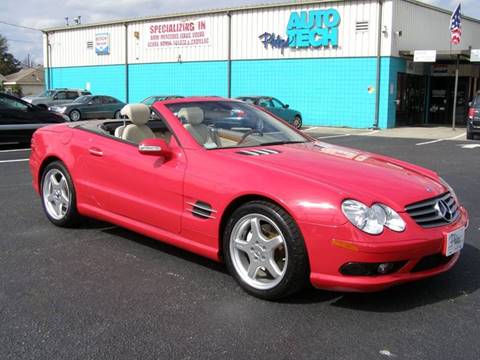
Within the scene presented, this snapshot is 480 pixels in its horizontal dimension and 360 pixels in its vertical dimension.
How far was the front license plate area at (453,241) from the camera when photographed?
12.2 feet

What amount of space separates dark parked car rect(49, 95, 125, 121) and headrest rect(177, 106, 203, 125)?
66.8 feet

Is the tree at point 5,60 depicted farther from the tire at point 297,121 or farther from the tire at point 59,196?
the tire at point 59,196

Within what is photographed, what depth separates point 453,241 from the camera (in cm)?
380

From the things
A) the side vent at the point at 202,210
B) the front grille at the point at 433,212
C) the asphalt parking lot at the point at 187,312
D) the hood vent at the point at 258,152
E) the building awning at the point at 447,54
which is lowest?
the asphalt parking lot at the point at 187,312

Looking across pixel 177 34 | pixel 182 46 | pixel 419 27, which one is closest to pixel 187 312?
pixel 419 27

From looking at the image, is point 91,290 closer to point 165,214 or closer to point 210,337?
point 165,214

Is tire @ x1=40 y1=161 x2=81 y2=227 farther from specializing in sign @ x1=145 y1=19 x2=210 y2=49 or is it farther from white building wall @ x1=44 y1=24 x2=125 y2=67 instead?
white building wall @ x1=44 y1=24 x2=125 y2=67

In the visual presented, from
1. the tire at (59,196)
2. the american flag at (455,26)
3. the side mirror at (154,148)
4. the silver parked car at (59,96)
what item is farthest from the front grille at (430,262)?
the silver parked car at (59,96)

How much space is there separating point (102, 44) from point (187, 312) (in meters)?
33.0

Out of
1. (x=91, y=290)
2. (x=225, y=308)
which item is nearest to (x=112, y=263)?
(x=91, y=290)

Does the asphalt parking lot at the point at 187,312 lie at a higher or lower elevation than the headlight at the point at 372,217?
lower

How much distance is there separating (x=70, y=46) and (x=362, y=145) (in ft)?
85.1

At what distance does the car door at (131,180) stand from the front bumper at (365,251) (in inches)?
49.0

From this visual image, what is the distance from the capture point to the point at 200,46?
2995 cm
